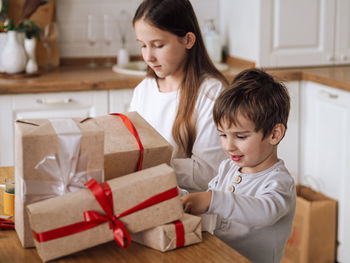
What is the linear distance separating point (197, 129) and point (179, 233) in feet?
2.23

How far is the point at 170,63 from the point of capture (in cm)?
166

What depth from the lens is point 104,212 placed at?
38.5 inches

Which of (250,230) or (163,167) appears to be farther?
(250,230)

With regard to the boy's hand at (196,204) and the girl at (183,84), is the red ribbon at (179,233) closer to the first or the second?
the boy's hand at (196,204)

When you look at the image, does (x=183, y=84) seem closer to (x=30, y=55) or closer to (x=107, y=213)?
(x=107, y=213)

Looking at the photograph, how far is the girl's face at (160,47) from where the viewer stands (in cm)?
160

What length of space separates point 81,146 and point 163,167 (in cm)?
16

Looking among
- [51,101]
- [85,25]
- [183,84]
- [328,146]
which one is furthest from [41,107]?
[328,146]

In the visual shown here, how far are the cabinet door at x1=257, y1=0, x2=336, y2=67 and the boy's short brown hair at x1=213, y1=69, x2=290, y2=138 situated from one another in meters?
1.79

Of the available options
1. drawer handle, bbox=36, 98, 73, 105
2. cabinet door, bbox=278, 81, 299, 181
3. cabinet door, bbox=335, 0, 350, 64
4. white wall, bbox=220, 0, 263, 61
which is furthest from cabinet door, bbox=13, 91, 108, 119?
cabinet door, bbox=335, 0, 350, 64

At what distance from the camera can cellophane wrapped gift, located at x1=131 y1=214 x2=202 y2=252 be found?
1.01 m

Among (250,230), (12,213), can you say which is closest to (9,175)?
(12,213)

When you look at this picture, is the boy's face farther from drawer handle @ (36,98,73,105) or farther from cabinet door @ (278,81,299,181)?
cabinet door @ (278,81,299,181)

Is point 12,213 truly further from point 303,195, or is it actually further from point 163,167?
point 303,195
